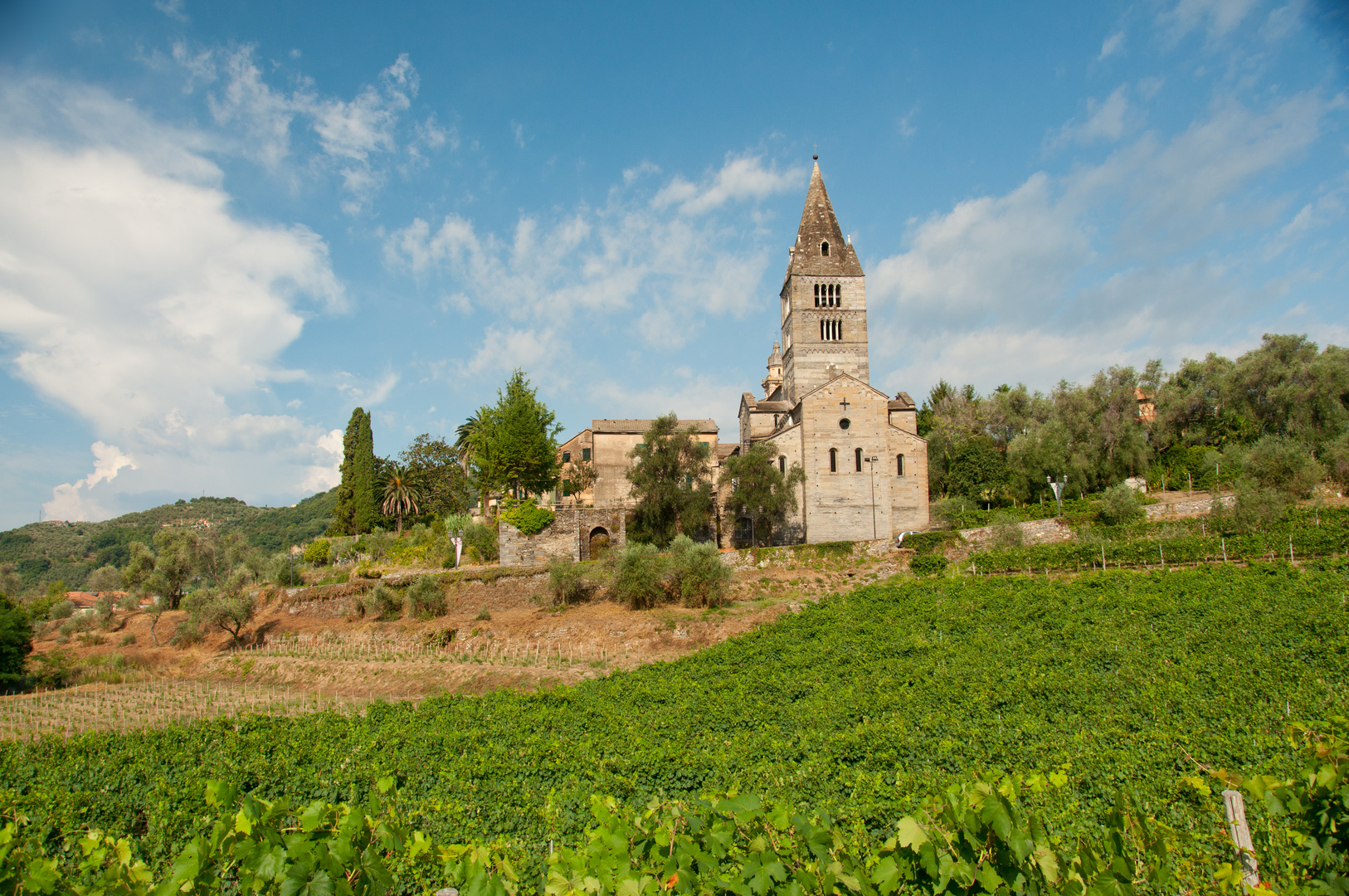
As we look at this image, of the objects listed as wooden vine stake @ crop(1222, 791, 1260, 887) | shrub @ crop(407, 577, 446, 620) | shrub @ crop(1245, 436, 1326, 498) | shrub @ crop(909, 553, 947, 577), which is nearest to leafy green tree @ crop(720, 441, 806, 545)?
shrub @ crop(909, 553, 947, 577)

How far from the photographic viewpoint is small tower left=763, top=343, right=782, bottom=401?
52.5 metres

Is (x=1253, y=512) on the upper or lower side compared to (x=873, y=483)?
lower

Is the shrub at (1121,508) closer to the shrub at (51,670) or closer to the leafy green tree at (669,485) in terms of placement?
the leafy green tree at (669,485)

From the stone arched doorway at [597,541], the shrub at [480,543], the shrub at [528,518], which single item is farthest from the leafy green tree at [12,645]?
the stone arched doorway at [597,541]

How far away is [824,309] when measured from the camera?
41.8 metres

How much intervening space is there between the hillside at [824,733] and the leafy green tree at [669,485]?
17026 millimetres

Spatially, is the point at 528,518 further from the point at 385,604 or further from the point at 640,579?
the point at 640,579

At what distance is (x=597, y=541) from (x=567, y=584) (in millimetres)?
6985

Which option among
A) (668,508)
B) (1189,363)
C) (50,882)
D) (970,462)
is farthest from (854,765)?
(1189,363)

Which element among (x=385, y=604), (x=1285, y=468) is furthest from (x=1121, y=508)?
(x=385, y=604)

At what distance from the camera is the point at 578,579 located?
29922mm

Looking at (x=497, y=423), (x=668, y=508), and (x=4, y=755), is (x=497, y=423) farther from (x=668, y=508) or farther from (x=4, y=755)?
(x=4, y=755)

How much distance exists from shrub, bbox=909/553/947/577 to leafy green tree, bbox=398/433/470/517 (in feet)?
114

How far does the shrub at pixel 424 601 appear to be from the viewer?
29.6 m
